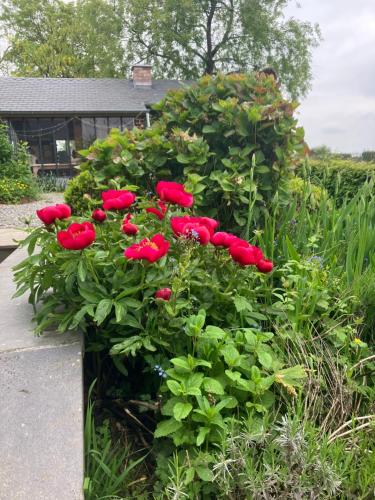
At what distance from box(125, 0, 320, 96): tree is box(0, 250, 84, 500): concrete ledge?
76.1ft

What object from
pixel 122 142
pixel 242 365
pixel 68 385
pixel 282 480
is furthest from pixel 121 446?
pixel 122 142

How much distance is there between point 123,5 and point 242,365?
24929 mm

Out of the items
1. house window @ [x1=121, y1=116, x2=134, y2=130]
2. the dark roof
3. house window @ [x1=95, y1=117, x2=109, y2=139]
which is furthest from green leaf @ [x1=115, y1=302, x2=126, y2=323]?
house window @ [x1=95, y1=117, x2=109, y2=139]

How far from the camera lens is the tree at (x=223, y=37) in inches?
872

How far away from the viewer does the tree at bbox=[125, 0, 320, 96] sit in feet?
72.6

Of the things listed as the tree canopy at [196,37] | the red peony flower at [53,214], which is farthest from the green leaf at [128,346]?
the tree canopy at [196,37]

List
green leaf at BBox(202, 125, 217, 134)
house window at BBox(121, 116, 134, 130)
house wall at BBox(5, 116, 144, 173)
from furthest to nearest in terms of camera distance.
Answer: house window at BBox(121, 116, 134, 130) < house wall at BBox(5, 116, 144, 173) < green leaf at BBox(202, 125, 217, 134)

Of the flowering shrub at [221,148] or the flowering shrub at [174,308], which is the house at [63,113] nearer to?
the flowering shrub at [221,148]

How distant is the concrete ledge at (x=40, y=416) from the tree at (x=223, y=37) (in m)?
23.2

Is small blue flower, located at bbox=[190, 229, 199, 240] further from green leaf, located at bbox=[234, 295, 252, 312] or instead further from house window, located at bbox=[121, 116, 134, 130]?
house window, located at bbox=[121, 116, 134, 130]

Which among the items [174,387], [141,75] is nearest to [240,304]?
[174,387]

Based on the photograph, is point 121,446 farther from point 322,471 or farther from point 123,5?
point 123,5

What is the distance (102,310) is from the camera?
4.89ft

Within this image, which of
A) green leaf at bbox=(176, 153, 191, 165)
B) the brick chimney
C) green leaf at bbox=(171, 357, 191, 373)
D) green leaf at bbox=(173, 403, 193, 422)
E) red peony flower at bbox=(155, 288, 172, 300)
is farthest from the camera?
the brick chimney
